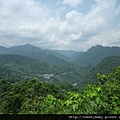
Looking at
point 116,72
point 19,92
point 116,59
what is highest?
point 116,59

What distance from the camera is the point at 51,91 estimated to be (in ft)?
103

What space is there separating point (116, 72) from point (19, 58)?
627 ft

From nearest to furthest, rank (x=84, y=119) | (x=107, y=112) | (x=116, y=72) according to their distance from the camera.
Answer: (x=84, y=119), (x=107, y=112), (x=116, y=72)

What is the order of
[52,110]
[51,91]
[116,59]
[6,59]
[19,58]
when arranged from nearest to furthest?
[52,110] → [51,91] → [116,59] → [6,59] → [19,58]

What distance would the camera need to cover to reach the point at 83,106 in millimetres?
2459

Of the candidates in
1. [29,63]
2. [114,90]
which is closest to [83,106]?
[114,90]

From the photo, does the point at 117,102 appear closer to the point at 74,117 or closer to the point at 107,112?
the point at 107,112

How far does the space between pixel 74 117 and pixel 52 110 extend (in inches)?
28.3

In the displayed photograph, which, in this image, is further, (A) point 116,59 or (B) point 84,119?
(A) point 116,59

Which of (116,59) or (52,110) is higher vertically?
(116,59)

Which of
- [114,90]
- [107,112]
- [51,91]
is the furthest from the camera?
[51,91]

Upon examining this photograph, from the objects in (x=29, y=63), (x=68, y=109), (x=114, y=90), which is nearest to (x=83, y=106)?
(x=68, y=109)

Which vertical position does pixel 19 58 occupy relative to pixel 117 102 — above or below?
above

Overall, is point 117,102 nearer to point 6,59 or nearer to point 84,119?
point 84,119
